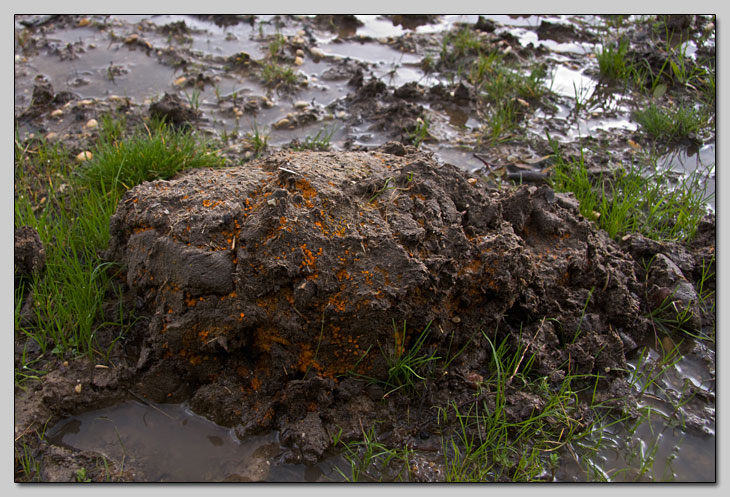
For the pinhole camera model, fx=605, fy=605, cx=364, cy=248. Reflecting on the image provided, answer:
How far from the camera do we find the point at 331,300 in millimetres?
2717

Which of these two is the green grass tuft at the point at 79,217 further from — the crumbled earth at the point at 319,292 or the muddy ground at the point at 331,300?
the crumbled earth at the point at 319,292

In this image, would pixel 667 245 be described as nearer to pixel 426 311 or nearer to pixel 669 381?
pixel 669 381

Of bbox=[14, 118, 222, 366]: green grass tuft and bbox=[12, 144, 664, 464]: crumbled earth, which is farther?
bbox=[14, 118, 222, 366]: green grass tuft

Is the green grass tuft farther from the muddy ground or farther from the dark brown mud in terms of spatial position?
the dark brown mud

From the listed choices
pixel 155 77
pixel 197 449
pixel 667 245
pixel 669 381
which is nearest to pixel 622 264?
pixel 667 245

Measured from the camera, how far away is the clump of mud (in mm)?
2742

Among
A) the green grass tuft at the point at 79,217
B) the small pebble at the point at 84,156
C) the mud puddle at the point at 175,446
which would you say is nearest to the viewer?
the mud puddle at the point at 175,446

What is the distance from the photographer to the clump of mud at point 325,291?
274 centimetres

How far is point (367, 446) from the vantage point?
8.93 feet

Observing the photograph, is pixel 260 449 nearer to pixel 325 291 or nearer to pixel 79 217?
pixel 325 291

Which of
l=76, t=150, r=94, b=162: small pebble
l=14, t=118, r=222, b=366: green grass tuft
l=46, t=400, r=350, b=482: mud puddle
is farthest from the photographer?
l=76, t=150, r=94, b=162: small pebble

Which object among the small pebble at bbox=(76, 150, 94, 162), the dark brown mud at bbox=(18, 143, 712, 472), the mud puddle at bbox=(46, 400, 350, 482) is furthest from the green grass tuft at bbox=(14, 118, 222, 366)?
the mud puddle at bbox=(46, 400, 350, 482)

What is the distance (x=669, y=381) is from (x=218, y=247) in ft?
Answer: 7.81

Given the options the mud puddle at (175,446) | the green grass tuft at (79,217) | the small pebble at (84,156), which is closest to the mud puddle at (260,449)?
the mud puddle at (175,446)
